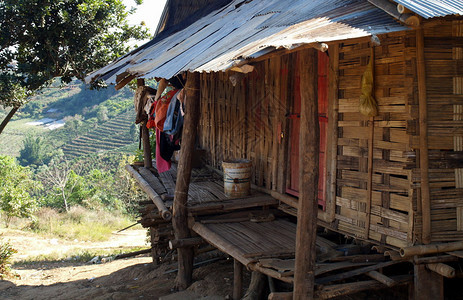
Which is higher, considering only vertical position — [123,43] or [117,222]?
[123,43]

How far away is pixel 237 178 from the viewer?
676 centimetres

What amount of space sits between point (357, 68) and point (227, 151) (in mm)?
4087

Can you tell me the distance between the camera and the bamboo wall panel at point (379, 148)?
4410mm

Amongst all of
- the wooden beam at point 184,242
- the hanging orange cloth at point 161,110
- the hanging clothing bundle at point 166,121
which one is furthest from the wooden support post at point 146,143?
the wooden beam at point 184,242

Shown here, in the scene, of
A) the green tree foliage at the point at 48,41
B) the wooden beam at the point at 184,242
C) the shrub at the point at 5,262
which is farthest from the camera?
the green tree foliage at the point at 48,41

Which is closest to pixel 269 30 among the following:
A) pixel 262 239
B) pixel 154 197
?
pixel 262 239

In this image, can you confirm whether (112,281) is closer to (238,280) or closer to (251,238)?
(238,280)

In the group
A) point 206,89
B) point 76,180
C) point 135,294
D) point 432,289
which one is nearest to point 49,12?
point 206,89

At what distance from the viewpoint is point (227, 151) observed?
8609mm

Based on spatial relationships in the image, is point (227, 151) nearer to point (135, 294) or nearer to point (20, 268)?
point (135, 294)

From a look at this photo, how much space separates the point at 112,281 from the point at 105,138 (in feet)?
139

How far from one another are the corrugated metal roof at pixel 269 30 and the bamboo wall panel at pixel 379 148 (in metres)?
0.65

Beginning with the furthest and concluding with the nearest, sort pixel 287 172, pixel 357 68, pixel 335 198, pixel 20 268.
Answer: pixel 20 268, pixel 287 172, pixel 335 198, pixel 357 68

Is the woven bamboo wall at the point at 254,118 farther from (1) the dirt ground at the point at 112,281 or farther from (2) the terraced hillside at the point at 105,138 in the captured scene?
(2) the terraced hillside at the point at 105,138
